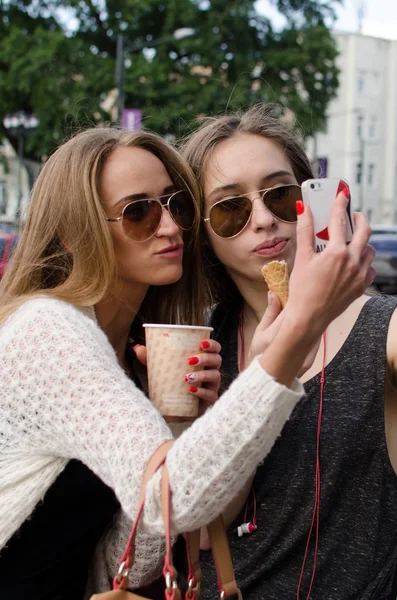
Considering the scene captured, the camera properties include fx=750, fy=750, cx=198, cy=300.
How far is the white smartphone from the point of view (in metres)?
1.53

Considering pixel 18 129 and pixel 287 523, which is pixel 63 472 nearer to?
pixel 287 523

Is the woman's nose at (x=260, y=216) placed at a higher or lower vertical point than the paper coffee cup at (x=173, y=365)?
higher

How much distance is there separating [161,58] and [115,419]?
2334 cm

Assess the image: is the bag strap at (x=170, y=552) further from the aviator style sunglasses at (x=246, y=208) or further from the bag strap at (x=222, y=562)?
the aviator style sunglasses at (x=246, y=208)

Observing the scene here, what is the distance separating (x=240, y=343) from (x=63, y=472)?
798 millimetres

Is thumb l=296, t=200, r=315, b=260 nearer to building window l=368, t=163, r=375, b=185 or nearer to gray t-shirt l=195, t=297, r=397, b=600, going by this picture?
gray t-shirt l=195, t=297, r=397, b=600

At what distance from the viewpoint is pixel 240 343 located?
242 cm

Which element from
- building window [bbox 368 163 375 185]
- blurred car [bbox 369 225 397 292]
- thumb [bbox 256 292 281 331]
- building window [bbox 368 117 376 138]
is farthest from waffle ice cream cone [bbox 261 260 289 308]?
building window [bbox 368 117 376 138]

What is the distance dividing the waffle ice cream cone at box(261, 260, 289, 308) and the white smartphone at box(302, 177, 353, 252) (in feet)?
0.89

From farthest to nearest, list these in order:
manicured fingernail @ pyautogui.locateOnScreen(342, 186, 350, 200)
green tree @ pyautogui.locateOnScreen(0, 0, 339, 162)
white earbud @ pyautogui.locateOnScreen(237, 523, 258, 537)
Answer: green tree @ pyautogui.locateOnScreen(0, 0, 339, 162) → white earbud @ pyautogui.locateOnScreen(237, 523, 258, 537) → manicured fingernail @ pyautogui.locateOnScreen(342, 186, 350, 200)

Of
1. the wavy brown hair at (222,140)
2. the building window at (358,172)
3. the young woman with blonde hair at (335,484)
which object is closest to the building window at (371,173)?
the building window at (358,172)

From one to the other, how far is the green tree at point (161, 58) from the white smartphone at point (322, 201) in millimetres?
20664

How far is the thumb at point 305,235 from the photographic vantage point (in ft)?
4.90

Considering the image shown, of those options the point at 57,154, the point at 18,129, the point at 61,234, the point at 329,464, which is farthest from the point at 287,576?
the point at 18,129
